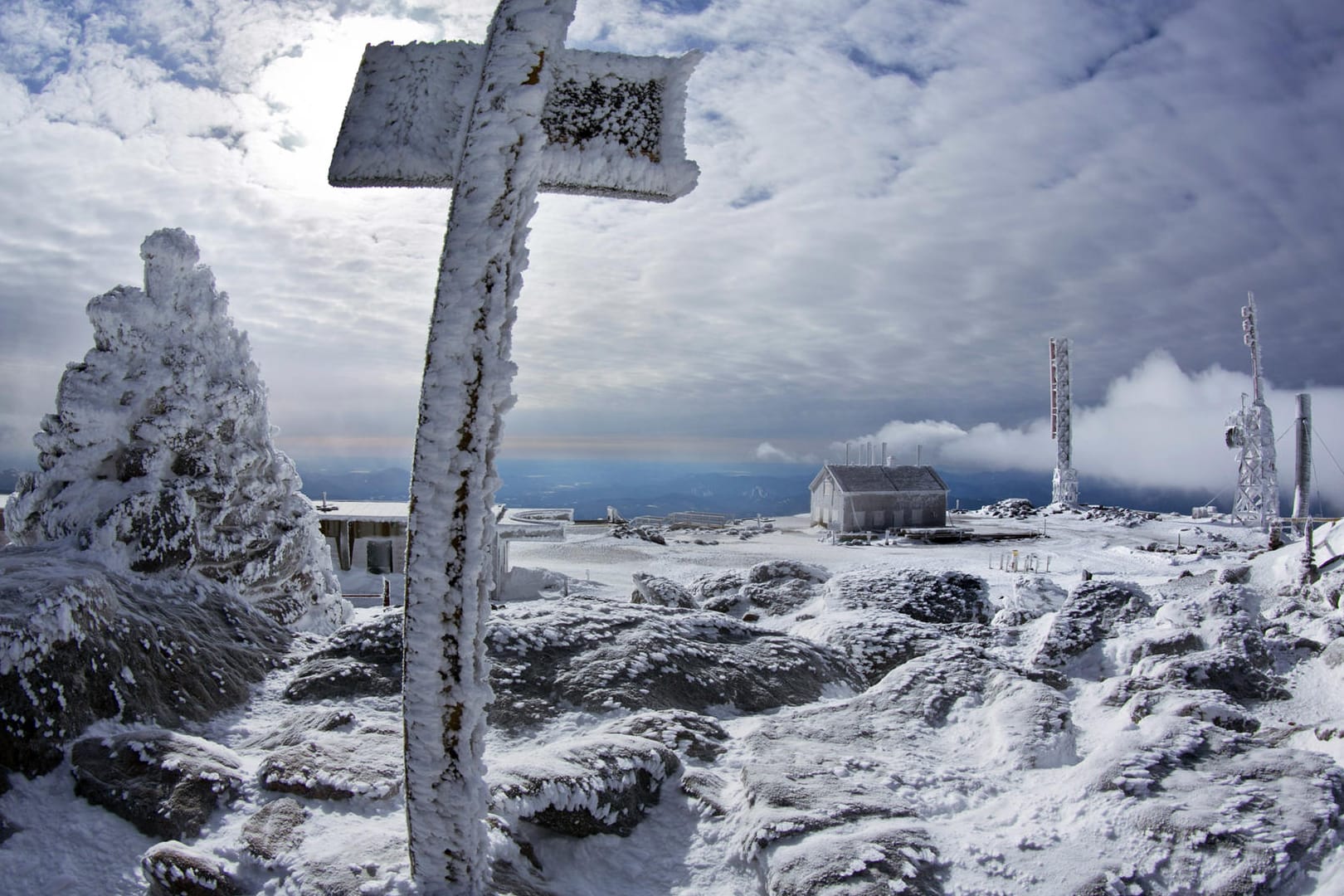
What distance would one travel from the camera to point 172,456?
29.1 ft

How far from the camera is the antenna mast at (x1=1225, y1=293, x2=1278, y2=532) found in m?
29.9

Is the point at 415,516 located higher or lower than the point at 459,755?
higher

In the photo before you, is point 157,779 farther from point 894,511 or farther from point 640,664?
point 894,511

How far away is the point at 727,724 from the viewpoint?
24.4ft

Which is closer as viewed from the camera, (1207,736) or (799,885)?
(799,885)

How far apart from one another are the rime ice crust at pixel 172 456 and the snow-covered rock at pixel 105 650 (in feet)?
1.59

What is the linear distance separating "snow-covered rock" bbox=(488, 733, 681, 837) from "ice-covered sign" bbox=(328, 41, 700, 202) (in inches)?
150

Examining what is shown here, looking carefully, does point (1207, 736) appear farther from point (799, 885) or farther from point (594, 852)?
point (594, 852)

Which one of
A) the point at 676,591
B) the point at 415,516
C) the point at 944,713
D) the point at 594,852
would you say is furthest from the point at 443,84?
the point at 676,591

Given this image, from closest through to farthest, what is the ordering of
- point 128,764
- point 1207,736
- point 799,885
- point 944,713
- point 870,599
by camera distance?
point 799,885 < point 128,764 < point 1207,736 < point 944,713 < point 870,599

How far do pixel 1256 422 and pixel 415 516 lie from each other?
36.7m

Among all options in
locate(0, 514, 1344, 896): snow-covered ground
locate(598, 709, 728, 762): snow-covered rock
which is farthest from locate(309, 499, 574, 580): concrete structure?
locate(598, 709, 728, 762): snow-covered rock

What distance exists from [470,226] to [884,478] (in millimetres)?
33073

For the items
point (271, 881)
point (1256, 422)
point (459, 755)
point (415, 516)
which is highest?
point (1256, 422)
